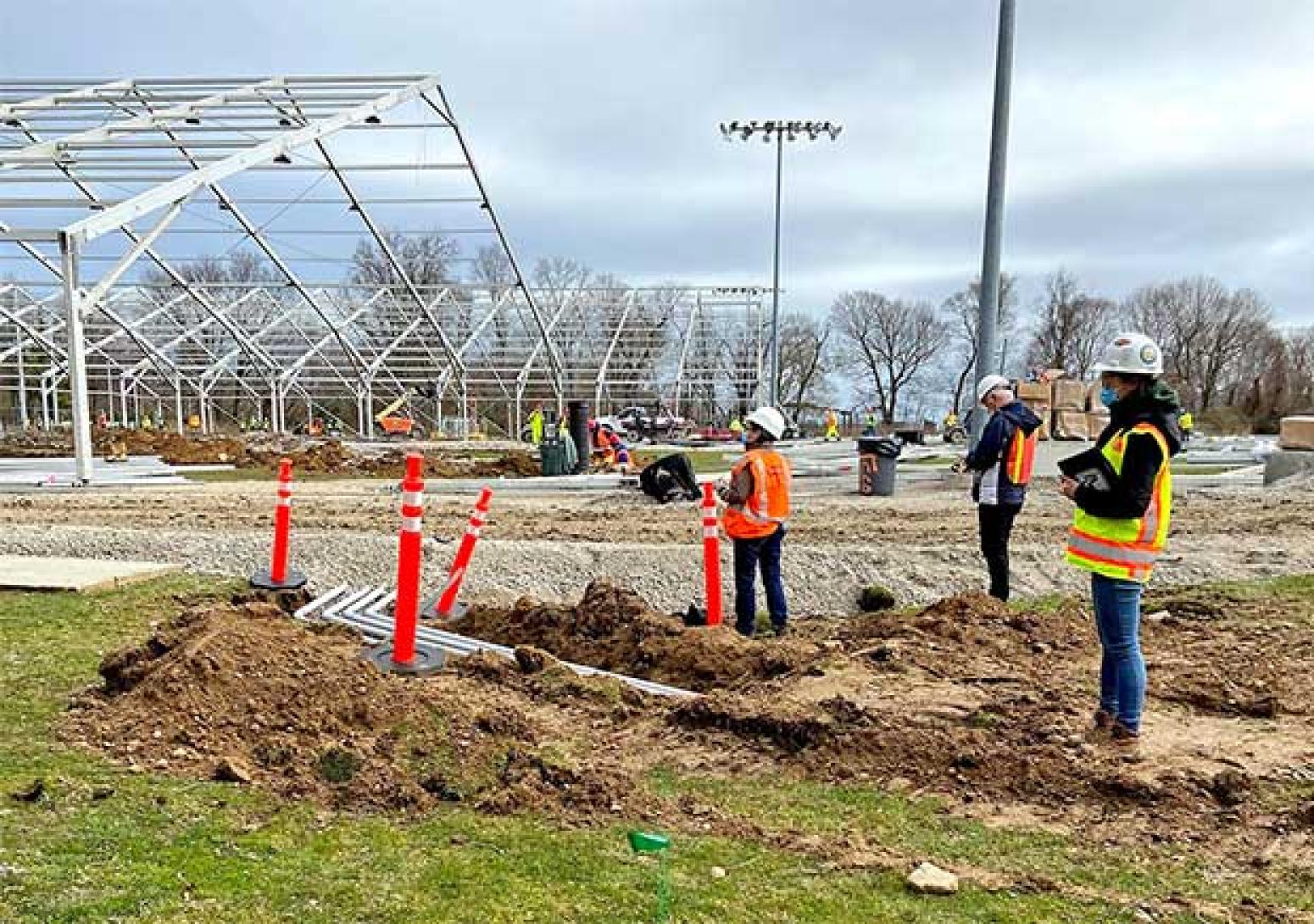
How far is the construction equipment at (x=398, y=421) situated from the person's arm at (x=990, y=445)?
33.8 m

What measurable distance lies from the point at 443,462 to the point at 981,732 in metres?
21.3

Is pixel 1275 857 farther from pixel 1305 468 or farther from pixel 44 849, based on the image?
pixel 1305 468

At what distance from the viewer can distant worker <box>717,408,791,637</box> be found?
7848mm

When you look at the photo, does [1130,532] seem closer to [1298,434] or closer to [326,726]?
[326,726]

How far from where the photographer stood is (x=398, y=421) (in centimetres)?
3956

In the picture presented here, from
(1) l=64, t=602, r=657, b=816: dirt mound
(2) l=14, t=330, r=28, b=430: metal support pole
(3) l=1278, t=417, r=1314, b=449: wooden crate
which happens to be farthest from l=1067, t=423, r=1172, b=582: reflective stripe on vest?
(2) l=14, t=330, r=28, b=430: metal support pole

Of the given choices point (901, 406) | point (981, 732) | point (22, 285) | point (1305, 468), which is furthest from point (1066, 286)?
point (981, 732)

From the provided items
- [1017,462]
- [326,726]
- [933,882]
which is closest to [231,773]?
[326,726]

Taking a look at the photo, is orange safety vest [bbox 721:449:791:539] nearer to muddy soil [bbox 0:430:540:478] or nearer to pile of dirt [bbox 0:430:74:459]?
muddy soil [bbox 0:430:540:478]

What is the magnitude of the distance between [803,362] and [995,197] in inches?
2604

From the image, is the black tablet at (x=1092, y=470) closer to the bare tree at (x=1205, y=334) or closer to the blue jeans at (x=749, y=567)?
the blue jeans at (x=749, y=567)

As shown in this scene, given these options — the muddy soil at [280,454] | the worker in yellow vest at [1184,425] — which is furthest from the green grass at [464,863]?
the muddy soil at [280,454]

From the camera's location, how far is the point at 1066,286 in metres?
87.2

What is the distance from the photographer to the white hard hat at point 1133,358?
4.77m
